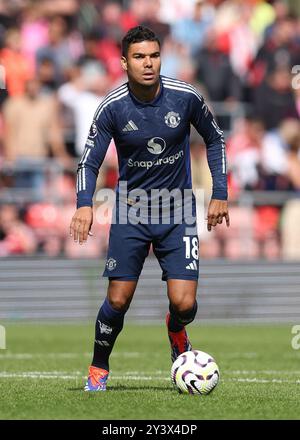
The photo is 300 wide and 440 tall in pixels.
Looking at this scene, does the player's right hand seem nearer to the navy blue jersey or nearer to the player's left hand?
the navy blue jersey

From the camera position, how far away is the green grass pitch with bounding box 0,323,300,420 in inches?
294

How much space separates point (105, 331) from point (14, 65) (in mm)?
11477

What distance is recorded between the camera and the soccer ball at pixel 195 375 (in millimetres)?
8469

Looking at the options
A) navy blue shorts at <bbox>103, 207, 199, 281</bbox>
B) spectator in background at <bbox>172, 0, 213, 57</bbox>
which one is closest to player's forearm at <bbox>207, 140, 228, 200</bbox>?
navy blue shorts at <bbox>103, 207, 199, 281</bbox>

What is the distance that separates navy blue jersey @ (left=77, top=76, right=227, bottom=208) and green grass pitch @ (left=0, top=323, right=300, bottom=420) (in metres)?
1.49

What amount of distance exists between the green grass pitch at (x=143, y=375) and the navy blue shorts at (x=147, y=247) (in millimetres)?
886

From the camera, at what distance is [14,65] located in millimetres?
19703

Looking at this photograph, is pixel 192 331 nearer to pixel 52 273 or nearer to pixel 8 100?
pixel 52 273

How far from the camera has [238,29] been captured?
71.2 ft

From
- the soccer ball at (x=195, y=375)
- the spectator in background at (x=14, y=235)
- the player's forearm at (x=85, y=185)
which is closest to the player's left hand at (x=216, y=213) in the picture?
the player's forearm at (x=85, y=185)

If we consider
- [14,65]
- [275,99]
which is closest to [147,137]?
[14,65]

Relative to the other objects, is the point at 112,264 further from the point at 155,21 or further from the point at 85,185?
the point at 155,21
